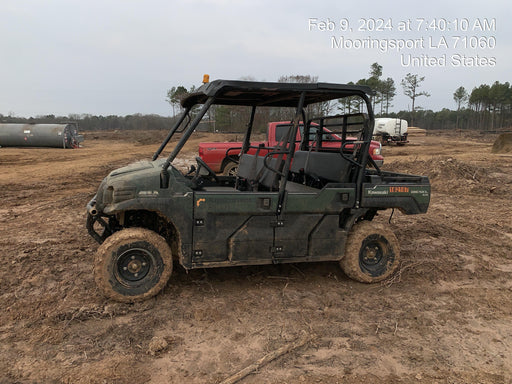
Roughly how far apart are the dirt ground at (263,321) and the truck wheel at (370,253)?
0.15 meters

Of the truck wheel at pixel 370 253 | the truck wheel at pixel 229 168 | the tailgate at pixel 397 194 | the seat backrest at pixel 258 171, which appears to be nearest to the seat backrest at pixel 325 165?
the tailgate at pixel 397 194

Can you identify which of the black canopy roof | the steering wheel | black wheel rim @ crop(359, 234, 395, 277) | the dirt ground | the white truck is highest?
the white truck

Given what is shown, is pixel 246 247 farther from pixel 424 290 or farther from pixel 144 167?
pixel 424 290

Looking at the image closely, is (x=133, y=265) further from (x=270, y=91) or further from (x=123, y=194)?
(x=270, y=91)

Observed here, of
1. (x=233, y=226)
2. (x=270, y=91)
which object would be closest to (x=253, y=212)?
(x=233, y=226)

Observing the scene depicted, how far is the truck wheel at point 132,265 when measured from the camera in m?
3.71

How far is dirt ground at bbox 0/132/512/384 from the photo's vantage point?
287cm

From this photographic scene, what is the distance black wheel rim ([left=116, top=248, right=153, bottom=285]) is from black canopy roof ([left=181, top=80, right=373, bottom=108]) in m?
1.76

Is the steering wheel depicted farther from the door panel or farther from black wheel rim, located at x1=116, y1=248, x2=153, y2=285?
black wheel rim, located at x1=116, y1=248, x2=153, y2=285

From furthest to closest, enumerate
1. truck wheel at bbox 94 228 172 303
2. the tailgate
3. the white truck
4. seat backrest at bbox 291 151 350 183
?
the white truck < seat backrest at bbox 291 151 350 183 < the tailgate < truck wheel at bbox 94 228 172 303

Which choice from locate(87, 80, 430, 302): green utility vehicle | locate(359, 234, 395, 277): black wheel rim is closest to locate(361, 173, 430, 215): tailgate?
locate(87, 80, 430, 302): green utility vehicle

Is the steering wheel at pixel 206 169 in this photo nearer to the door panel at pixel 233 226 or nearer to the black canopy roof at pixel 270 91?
the black canopy roof at pixel 270 91

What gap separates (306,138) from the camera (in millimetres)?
5812

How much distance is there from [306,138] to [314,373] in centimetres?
371
